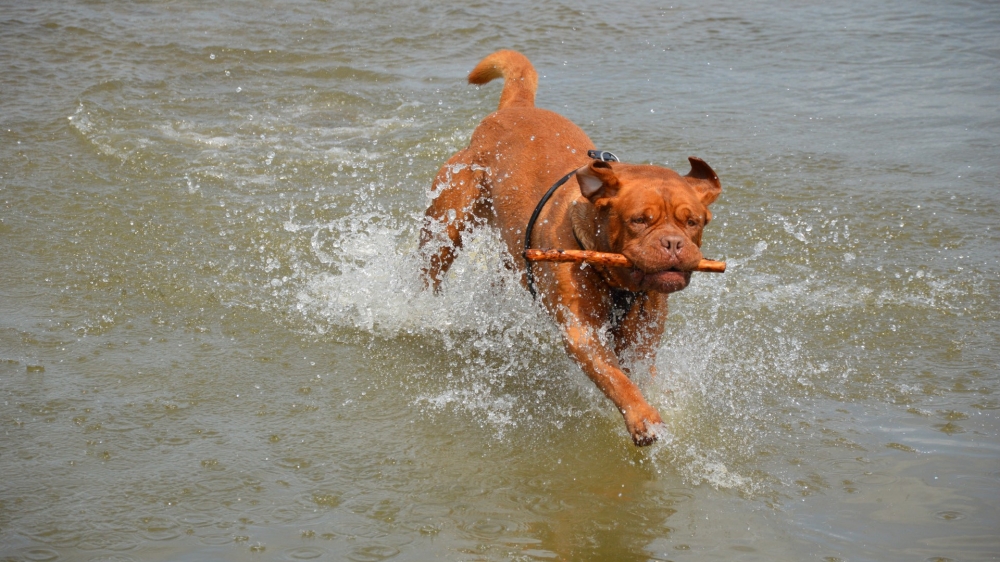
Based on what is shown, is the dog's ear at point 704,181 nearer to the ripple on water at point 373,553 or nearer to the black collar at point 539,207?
the black collar at point 539,207

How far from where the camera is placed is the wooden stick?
380 cm

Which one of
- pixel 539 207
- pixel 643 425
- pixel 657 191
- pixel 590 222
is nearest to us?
pixel 643 425

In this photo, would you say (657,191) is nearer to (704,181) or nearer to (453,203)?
(704,181)

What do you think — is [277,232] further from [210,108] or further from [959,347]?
[959,347]

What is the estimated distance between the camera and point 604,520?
11.8ft

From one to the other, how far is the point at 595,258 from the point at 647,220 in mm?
251

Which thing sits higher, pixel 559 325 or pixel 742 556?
pixel 559 325

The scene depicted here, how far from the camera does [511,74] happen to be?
5859 mm

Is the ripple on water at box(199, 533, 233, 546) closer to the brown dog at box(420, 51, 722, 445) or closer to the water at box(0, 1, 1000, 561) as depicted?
the water at box(0, 1, 1000, 561)

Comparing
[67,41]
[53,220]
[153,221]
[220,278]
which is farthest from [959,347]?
[67,41]

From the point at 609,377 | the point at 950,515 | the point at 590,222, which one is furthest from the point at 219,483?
the point at 950,515

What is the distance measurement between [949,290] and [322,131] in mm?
5389

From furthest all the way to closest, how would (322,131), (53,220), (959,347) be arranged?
1. (322,131)
2. (53,220)
3. (959,347)

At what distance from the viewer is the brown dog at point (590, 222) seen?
3832 mm
